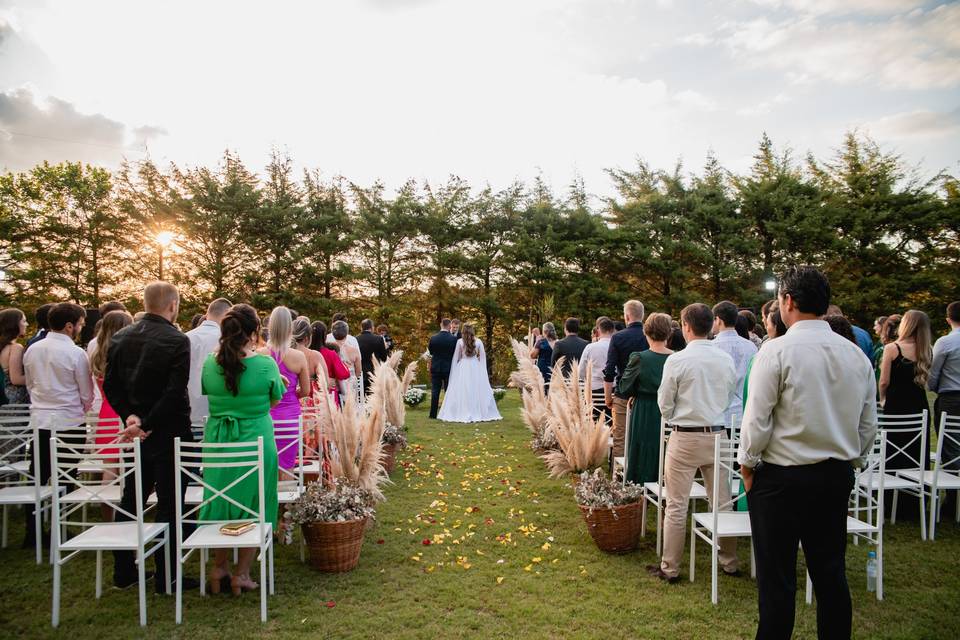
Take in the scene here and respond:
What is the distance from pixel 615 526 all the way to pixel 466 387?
7175mm

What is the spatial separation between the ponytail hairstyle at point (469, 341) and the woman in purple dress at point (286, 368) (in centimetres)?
638

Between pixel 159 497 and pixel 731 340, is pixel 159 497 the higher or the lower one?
the lower one

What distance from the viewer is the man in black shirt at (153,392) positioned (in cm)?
383

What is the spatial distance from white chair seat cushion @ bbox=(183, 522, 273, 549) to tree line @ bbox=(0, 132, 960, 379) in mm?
18108

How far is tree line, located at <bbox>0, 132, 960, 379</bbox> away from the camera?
2173 centimetres

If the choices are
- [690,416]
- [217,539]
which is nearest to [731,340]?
[690,416]

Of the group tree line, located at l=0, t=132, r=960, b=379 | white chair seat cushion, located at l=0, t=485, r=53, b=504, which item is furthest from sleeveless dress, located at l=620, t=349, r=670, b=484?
tree line, located at l=0, t=132, r=960, b=379

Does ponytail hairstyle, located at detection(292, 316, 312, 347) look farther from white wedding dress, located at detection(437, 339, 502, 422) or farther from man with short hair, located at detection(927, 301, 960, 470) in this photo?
man with short hair, located at detection(927, 301, 960, 470)

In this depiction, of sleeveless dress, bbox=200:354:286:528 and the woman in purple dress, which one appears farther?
the woman in purple dress

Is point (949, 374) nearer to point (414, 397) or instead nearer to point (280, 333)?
point (280, 333)

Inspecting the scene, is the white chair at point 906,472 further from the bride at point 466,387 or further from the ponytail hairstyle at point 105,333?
the bride at point 466,387

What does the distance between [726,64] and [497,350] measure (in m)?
15.8

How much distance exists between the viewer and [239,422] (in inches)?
151

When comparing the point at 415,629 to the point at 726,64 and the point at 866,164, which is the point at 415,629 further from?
the point at 866,164
